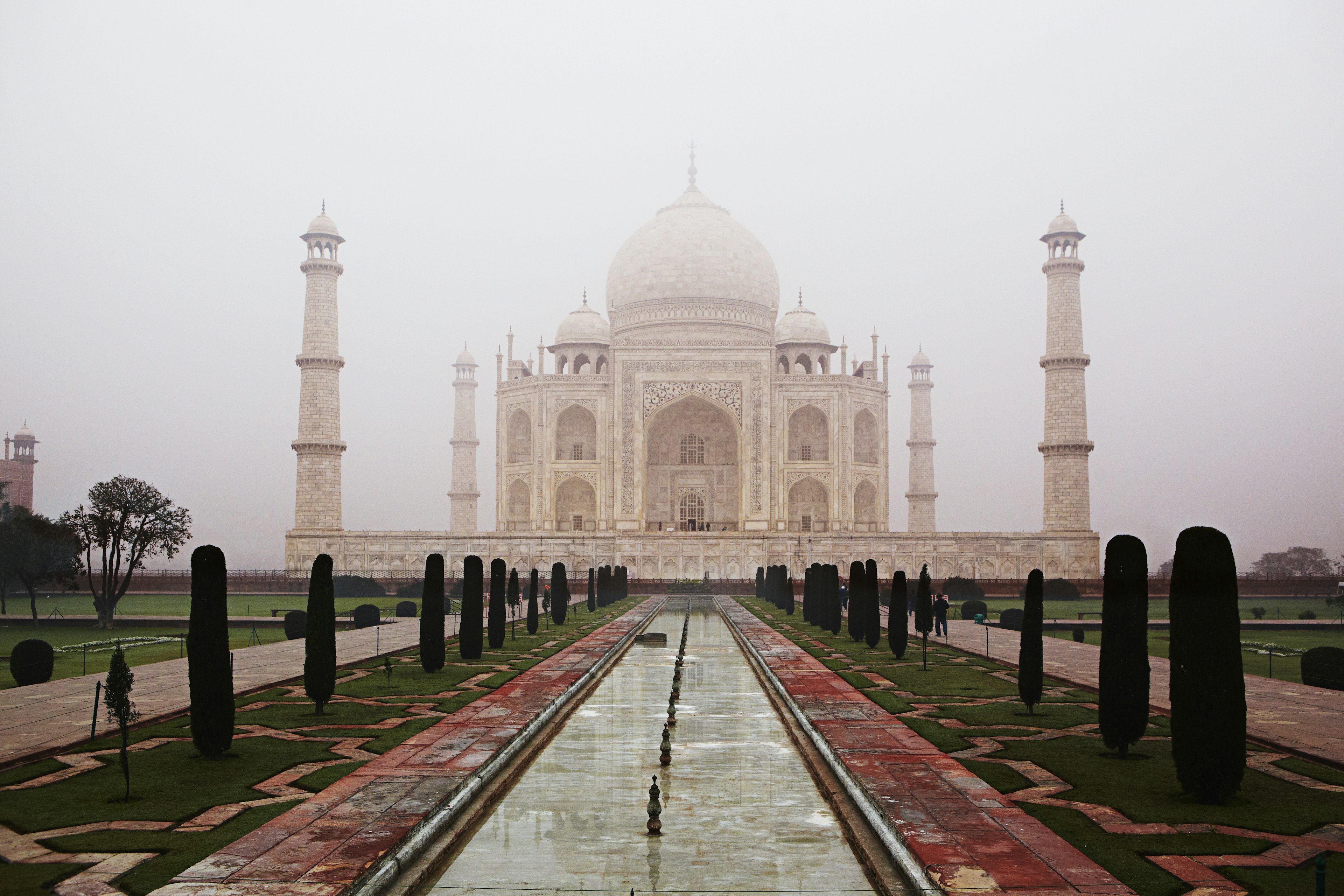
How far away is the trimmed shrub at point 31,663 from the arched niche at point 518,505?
93.1 feet

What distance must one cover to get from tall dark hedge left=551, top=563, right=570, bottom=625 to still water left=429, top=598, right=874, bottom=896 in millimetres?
9574

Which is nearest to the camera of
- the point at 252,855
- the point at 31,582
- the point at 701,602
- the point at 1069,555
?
the point at 252,855

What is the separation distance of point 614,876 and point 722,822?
107 cm

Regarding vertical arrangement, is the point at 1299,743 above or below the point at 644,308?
below

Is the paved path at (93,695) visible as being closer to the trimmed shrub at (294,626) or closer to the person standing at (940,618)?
the trimmed shrub at (294,626)

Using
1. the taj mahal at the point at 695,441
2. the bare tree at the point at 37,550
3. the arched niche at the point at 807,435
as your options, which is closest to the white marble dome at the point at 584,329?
the taj mahal at the point at 695,441

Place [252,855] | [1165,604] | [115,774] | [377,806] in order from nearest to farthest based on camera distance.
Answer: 1. [252,855]
2. [377,806]
3. [115,774]
4. [1165,604]

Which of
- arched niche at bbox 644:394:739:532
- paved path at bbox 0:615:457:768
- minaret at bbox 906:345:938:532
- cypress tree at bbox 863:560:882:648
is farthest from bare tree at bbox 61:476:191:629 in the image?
minaret at bbox 906:345:938:532

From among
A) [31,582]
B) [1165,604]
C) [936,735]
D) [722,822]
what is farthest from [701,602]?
[722,822]

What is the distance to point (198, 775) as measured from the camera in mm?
6730

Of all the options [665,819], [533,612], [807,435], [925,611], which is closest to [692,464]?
[807,435]

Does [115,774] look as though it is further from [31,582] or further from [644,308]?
[644,308]

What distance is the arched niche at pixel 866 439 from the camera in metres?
39.6

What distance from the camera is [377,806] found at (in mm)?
5762
